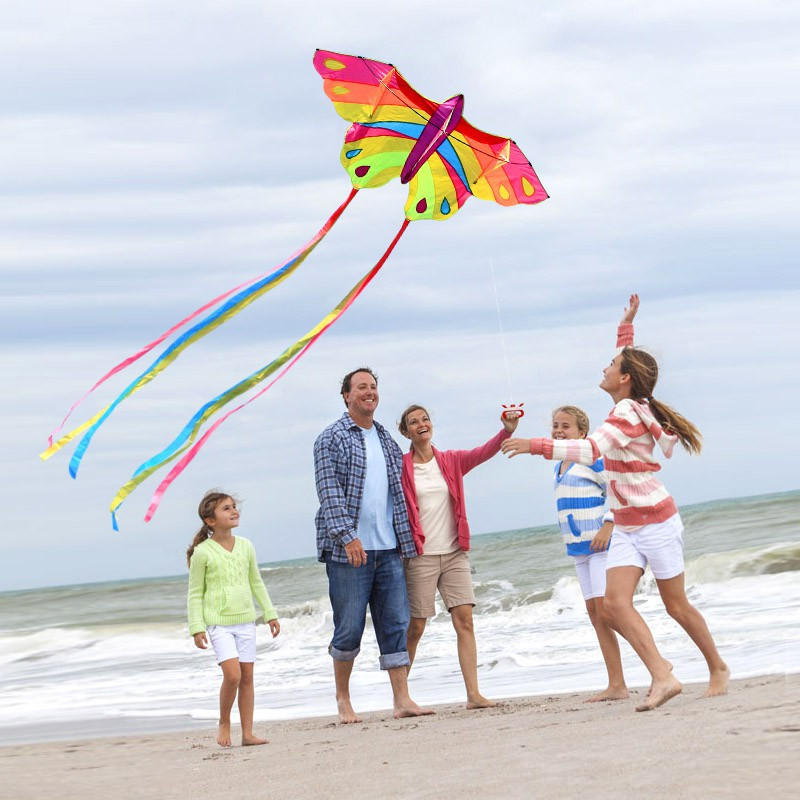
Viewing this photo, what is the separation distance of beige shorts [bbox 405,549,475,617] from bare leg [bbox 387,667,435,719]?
320mm

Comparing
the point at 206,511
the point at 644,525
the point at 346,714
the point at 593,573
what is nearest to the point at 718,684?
the point at 644,525

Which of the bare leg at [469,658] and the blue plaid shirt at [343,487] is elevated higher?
the blue plaid shirt at [343,487]

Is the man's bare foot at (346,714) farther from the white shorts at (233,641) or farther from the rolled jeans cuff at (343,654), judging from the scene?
the white shorts at (233,641)

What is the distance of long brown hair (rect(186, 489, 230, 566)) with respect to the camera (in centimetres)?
541

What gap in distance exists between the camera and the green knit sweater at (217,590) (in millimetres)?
5230

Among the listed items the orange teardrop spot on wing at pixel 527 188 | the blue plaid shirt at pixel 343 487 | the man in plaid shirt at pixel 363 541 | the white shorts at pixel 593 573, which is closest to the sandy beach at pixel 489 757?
the man in plaid shirt at pixel 363 541

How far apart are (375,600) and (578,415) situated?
4.58 ft

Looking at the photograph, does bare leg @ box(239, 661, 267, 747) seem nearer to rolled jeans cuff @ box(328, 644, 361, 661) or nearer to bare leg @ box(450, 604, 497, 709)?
rolled jeans cuff @ box(328, 644, 361, 661)

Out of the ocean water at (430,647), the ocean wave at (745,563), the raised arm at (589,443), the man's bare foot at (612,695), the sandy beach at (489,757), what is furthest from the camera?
the ocean wave at (745,563)

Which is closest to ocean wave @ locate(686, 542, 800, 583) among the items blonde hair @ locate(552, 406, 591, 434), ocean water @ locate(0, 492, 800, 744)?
ocean water @ locate(0, 492, 800, 744)

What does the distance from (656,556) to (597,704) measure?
3.16ft

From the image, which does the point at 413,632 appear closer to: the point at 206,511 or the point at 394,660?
the point at 394,660

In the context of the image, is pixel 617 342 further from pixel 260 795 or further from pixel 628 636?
pixel 260 795

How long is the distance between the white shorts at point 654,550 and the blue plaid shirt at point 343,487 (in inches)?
50.5
